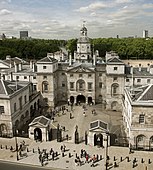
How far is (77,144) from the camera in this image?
39406mm

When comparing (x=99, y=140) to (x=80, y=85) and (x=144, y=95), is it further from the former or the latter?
(x=80, y=85)

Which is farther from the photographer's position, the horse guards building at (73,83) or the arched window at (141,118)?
the horse guards building at (73,83)

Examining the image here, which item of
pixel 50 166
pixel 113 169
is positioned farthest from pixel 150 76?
pixel 50 166

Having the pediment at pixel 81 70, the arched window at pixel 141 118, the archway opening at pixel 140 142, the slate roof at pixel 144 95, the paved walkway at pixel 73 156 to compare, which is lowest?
the paved walkway at pixel 73 156

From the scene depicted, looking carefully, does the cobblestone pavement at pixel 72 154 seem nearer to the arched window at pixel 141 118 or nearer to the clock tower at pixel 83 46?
the arched window at pixel 141 118

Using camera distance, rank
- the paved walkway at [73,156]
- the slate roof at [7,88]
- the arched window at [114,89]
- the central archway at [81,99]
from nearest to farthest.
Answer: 1. the paved walkway at [73,156]
2. the slate roof at [7,88]
3. the arched window at [114,89]
4. the central archway at [81,99]

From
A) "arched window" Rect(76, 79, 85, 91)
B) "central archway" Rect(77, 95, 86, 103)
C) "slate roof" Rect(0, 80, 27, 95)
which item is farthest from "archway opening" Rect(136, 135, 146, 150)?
"central archway" Rect(77, 95, 86, 103)

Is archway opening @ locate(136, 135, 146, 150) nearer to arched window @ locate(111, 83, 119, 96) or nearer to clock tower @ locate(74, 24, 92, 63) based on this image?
arched window @ locate(111, 83, 119, 96)

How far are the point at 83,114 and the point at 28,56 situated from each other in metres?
83.1

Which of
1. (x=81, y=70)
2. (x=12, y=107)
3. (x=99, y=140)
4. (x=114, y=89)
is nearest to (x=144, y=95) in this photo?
(x=99, y=140)

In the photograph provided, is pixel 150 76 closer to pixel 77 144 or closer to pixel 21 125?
pixel 77 144

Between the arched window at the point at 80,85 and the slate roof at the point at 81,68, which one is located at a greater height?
the slate roof at the point at 81,68

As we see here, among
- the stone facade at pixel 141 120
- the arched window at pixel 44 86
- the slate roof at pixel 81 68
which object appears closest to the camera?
the stone facade at pixel 141 120

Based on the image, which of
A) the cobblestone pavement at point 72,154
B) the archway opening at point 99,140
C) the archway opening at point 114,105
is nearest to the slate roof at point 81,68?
the archway opening at point 114,105
